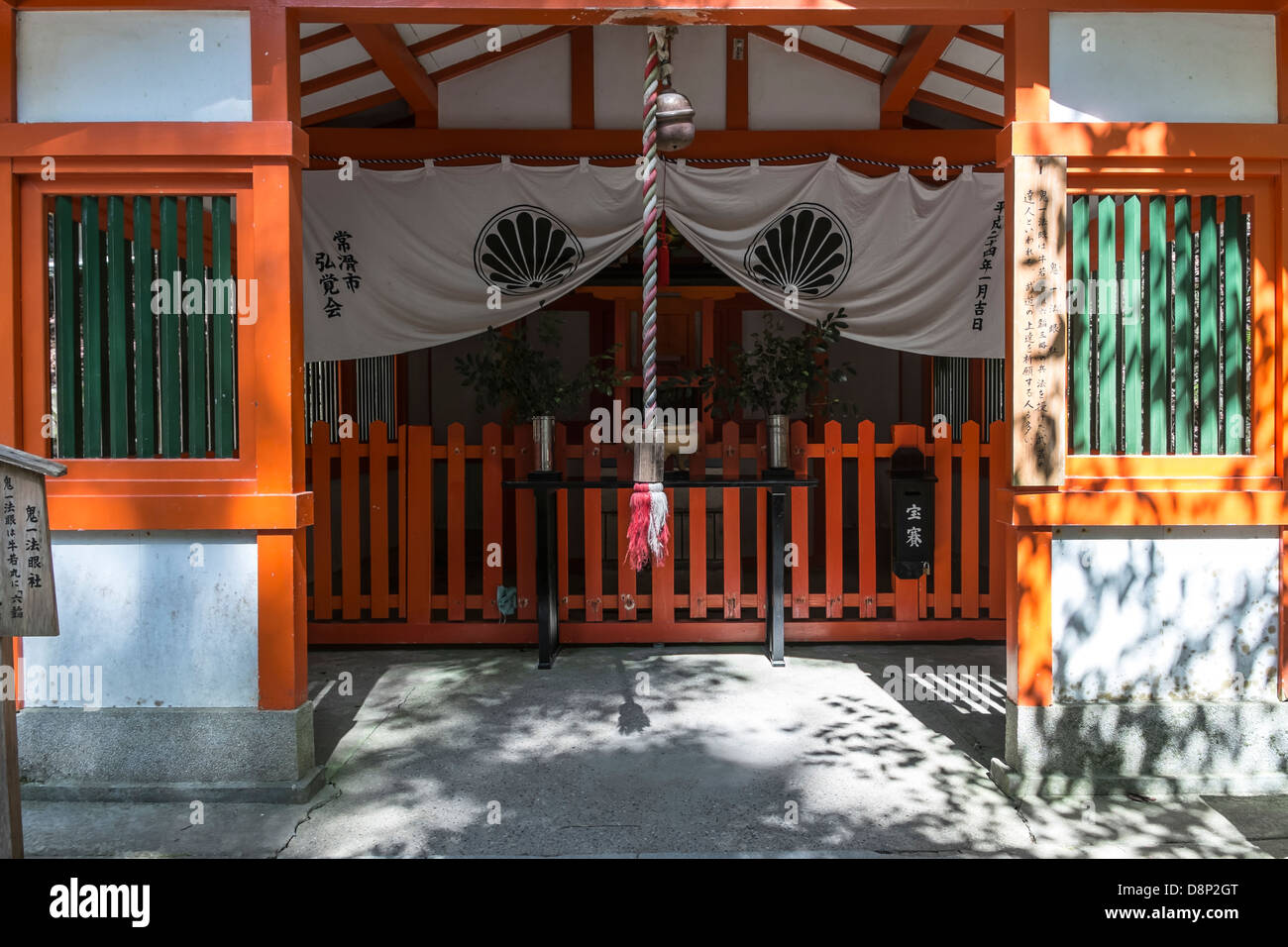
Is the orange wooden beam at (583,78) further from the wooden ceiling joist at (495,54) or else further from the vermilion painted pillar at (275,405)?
the vermilion painted pillar at (275,405)

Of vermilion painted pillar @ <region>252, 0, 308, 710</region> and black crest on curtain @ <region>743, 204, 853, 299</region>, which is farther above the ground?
black crest on curtain @ <region>743, 204, 853, 299</region>

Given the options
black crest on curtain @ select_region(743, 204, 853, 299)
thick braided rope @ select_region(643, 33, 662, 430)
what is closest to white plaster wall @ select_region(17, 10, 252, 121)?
thick braided rope @ select_region(643, 33, 662, 430)

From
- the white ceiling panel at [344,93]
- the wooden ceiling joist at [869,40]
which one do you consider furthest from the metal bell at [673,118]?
the white ceiling panel at [344,93]

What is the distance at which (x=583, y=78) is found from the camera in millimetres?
6742

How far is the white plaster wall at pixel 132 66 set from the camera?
4008mm

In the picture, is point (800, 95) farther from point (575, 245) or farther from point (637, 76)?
point (575, 245)

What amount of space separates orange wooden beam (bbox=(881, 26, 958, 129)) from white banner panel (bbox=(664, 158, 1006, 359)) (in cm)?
71

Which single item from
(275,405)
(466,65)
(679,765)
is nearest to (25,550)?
(275,405)

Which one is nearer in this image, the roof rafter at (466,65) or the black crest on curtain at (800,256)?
the black crest on curtain at (800,256)

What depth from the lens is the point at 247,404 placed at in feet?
13.4

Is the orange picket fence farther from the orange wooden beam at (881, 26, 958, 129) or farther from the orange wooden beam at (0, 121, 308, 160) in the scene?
the orange wooden beam at (0, 121, 308, 160)

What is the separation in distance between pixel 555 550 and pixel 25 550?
357cm

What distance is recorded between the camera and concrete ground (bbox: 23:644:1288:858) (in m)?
3.55

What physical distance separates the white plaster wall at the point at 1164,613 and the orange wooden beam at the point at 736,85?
4189 mm
